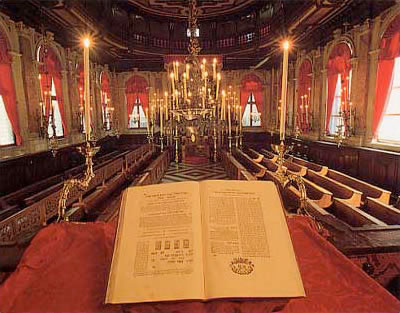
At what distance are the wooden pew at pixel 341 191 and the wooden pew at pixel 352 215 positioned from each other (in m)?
0.36

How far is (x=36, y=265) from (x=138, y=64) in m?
14.4

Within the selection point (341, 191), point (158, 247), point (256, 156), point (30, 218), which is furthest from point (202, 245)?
point (256, 156)

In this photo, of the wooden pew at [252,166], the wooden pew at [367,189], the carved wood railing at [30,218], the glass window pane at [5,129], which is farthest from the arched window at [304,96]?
the glass window pane at [5,129]

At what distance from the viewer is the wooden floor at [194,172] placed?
342 inches

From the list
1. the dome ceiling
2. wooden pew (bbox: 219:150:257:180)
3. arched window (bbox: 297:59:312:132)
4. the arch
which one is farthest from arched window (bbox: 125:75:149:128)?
wooden pew (bbox: 219:150:257:180)

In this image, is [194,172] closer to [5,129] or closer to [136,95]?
[5,129]

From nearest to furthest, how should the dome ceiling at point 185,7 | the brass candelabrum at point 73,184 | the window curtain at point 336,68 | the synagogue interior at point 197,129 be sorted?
the synagogue interior at point 197,129 → the brass candelabrum at point 73,184 → the window curtain at point 336,68 → the dome ceiling at point 185,7

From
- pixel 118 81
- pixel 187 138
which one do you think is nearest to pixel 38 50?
pixel 187 138

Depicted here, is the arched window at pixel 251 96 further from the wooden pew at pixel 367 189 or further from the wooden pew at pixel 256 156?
the wooden pew at pixel 367 189

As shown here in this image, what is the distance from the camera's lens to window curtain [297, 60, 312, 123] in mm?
10508

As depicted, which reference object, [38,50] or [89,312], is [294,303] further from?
[38,50]

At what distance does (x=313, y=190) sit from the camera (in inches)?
180

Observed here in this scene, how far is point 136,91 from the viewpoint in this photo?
1530cm

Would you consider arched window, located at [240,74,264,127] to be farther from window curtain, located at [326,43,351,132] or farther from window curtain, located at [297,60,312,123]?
window curtain, located at [326,43,351,132]
